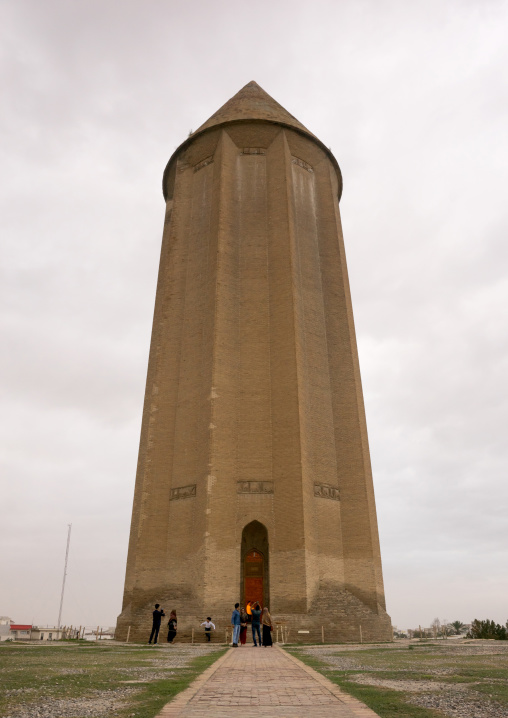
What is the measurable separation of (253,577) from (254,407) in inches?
233

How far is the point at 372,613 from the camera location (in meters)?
19.3

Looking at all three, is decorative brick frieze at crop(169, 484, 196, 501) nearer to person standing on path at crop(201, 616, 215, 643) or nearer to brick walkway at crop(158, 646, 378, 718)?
person standing on path at crop(201, 616, 215, 643)

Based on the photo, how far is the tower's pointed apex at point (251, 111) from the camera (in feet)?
87.9

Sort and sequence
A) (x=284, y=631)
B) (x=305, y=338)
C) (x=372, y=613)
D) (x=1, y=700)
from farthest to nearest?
(x=305, y=338), (x=372, y=613), (x=284, y=631), (x=1, y=700)

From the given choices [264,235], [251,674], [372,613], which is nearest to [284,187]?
[264,235]

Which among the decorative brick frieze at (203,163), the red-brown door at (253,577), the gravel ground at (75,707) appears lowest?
the gravel ground at (75,707)

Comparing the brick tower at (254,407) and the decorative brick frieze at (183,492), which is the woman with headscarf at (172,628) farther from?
the decorative brick frieze at (183,492)

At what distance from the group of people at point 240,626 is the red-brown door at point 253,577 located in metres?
0.80

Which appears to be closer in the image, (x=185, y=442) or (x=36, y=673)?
(x=36, y=673)

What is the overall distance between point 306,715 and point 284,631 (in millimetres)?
14043

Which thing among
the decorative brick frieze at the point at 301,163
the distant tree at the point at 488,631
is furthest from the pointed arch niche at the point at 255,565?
the decorative brick frieze at the point at 301,163

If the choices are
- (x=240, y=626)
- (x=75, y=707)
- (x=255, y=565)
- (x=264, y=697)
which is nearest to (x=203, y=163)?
(x=255, y=565)

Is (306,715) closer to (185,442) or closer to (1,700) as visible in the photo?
(1,700)

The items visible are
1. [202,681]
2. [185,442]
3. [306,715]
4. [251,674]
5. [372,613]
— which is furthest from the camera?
[185,442]
